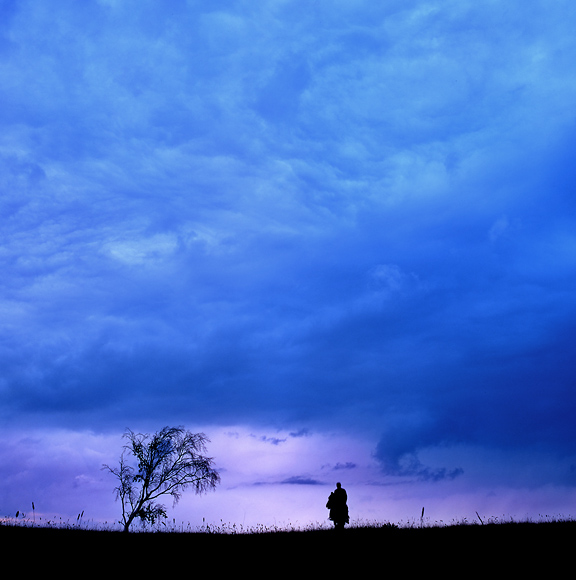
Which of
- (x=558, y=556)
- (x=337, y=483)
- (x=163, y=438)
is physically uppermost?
(x=163, y=438)

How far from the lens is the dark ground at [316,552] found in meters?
15.2

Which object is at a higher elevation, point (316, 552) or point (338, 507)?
point (338, 507)

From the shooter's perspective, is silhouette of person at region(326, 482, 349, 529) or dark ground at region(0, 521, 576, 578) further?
silhouette of person at region(326, 482, 349, 529)

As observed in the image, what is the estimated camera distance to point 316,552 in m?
17.7

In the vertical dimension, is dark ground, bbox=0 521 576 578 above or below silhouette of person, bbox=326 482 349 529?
below

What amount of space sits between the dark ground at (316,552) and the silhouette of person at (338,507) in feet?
1.75

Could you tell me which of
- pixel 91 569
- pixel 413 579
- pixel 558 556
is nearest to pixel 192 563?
pixel 91 569

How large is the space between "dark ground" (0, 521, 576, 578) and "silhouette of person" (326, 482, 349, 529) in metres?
0.53

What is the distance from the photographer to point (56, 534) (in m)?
23.4

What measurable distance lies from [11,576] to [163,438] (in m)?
26.0

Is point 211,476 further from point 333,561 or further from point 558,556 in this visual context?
point 558,556

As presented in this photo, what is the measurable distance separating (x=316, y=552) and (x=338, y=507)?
434cm

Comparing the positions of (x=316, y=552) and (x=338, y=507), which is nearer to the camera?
(x=316, y=552)

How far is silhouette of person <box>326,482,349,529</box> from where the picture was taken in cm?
2184
